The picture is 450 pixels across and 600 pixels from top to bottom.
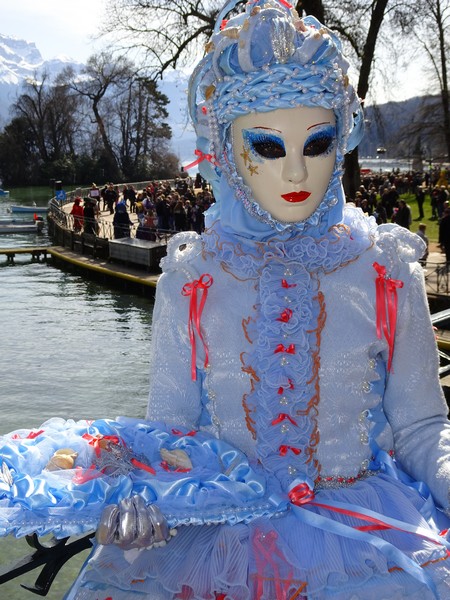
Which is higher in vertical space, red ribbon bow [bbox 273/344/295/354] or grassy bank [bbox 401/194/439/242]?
red ribbon bow [bbox 273/344/295/354]

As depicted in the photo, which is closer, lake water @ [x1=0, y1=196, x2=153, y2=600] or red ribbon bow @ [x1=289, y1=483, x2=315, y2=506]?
red ribbon bow @ [x1=289, y1=483, x2=315, y2=506]

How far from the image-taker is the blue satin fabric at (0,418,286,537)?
1676 millimetres

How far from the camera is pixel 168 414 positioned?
2.15m

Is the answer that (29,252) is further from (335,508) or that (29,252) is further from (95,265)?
(335,508)

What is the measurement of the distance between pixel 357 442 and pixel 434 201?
20.6 m

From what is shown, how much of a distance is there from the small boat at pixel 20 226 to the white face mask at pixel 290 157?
1048 inches

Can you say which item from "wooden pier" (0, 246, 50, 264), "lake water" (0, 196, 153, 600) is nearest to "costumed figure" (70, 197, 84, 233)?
"wooden pier" (0, 246, 50, 264)

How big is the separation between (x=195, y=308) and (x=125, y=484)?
58 centimetres

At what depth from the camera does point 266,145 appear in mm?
2059

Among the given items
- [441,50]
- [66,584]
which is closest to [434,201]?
[441,50]

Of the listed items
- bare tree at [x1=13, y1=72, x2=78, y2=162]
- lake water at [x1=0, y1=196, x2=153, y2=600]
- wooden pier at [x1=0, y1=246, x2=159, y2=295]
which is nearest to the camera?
lake water at [x1=0, y1=196, x2=153, y2=600]

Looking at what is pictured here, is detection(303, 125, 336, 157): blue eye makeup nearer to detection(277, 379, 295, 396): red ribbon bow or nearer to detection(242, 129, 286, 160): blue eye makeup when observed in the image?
detection(242, 129, 286, 160): blue eye makeup

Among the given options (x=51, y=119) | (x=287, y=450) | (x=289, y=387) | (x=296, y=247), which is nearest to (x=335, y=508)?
(x=287, y=450)

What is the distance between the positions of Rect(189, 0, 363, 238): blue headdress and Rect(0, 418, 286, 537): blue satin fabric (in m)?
0.63
